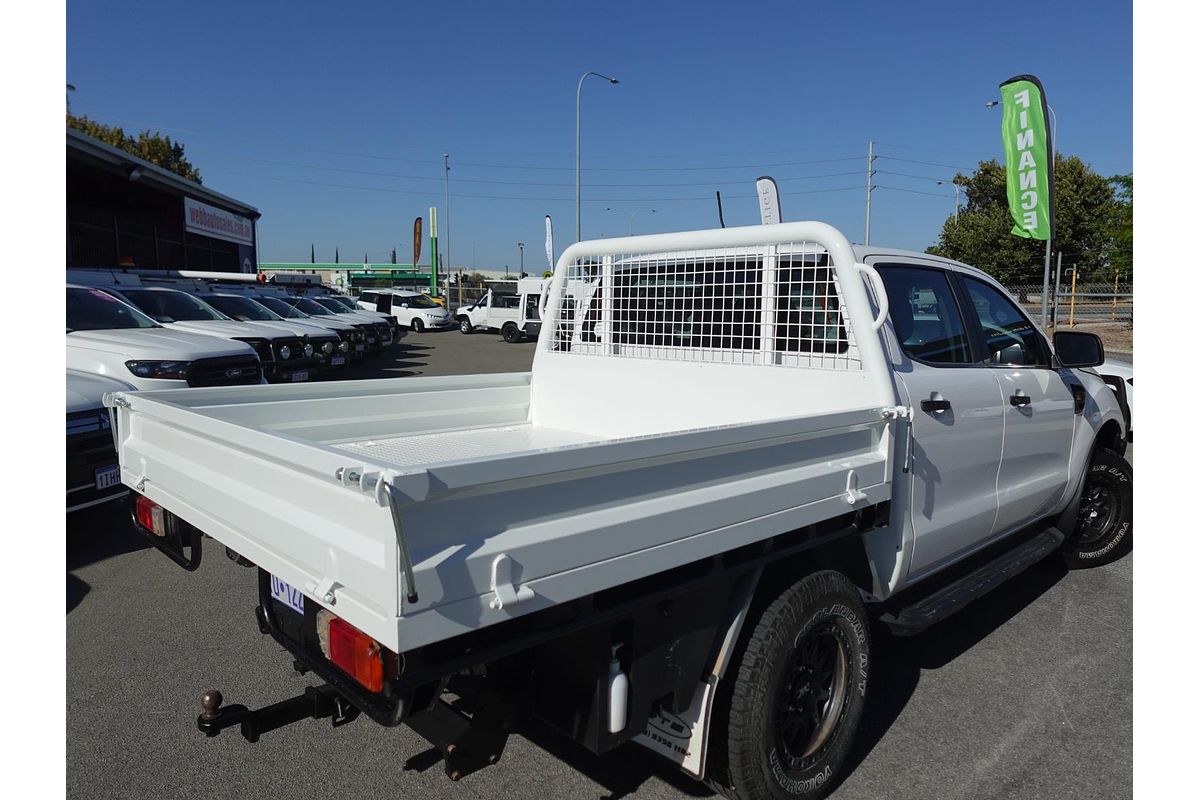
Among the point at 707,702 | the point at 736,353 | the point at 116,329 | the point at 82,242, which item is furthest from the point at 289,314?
the point at 707,702

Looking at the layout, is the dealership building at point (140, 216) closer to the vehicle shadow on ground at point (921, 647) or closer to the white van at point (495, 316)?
the white van at point (495, 316)

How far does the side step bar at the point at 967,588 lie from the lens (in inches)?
130

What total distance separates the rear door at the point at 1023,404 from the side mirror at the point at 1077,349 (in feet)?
0.39

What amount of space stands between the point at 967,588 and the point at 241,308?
14.4 metres

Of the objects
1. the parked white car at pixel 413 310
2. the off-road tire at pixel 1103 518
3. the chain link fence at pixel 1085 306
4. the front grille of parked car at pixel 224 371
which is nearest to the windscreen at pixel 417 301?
the parked white car at pixel 413 310

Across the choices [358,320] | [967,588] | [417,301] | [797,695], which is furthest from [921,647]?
[417,301]

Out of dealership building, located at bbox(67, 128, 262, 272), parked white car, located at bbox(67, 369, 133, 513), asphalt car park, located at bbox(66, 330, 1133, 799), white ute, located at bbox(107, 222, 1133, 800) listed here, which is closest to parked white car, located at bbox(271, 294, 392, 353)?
dealership building, located at bbox(67, 128, 262, 272)

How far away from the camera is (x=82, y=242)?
2580 centimetres

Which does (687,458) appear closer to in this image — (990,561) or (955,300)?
(955,300)

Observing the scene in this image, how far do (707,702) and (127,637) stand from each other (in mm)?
3214

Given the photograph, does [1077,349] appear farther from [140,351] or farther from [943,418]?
[140,351]

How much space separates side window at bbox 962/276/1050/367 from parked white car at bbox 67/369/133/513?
5263 millimetres

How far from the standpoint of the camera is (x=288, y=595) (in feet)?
7.74

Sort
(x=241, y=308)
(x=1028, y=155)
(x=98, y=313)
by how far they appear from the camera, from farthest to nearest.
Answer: (x=1028, y=155) < (x=241, y=308) < (x=98, y=313)
